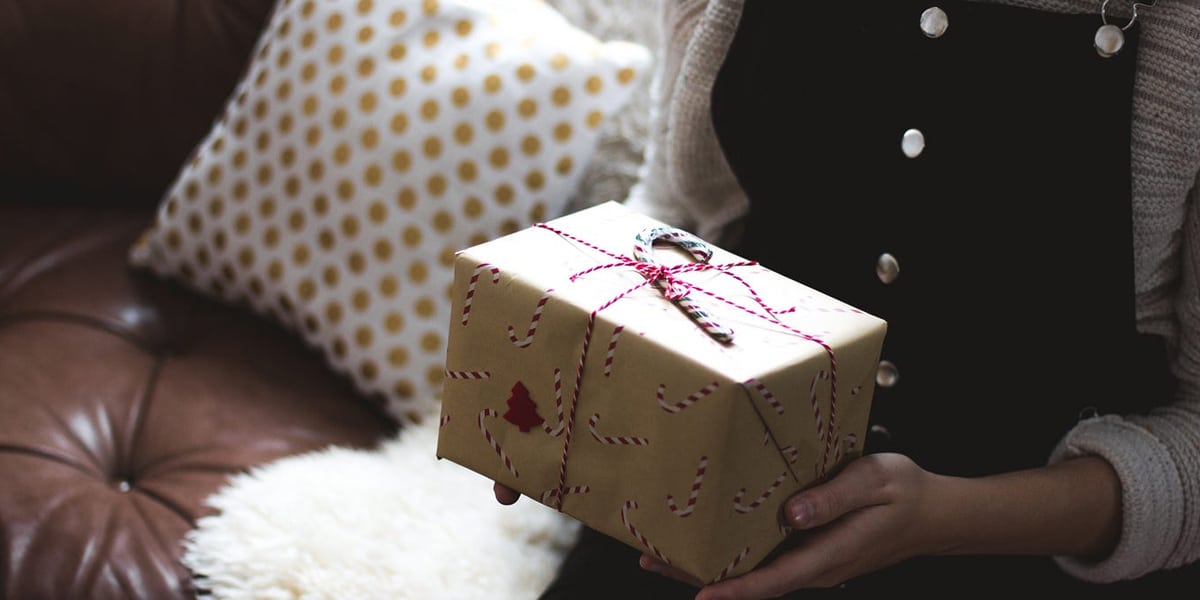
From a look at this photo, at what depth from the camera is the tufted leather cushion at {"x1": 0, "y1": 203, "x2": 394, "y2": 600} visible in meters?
0.84

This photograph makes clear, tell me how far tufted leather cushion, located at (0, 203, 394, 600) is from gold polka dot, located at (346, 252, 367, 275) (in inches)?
4.4

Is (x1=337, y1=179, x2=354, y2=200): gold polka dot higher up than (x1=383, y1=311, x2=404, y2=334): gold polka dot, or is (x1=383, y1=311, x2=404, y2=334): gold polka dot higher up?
(x1=337, y1=179, x2=354, y2=200): gold polka dot

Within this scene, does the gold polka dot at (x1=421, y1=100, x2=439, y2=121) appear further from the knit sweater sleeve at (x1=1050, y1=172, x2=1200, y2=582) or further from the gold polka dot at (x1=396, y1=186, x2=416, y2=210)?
the knit sweater sleeve at (x1=1050, y1=172, x2=1200, y2=582)

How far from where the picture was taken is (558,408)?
23.6 inches

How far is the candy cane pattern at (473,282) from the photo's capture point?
0.60 m

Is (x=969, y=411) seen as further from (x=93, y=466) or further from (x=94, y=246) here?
(x=94, y=246)

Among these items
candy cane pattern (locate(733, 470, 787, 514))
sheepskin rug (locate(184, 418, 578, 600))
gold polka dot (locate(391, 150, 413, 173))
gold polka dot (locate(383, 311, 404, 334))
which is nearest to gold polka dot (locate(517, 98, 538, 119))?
gold polka dot (locate(391, 150, 413, 173))

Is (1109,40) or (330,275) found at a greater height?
(1109,40)

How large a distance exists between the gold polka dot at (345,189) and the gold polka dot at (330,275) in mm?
67

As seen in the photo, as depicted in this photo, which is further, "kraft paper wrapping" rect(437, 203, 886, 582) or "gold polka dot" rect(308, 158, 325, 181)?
"gold polka dot" rect(308, 158, 325, 181)

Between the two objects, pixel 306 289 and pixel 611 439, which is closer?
pixel 611 439

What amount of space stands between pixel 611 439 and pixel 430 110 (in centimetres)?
54

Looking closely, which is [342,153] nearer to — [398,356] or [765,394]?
[398,356]

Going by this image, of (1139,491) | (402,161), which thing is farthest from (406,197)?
(1139,491)
